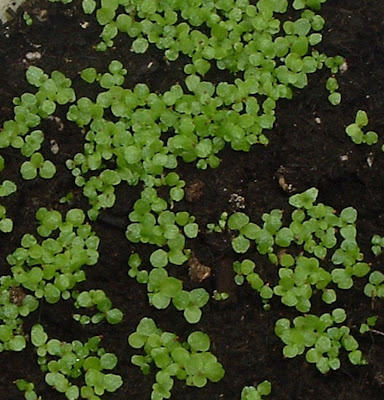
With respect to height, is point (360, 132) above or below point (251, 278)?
above

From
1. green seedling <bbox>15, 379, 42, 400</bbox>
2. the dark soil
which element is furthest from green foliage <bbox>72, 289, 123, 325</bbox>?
green seedling <bbox>15, 379, 42, 400</bbox>

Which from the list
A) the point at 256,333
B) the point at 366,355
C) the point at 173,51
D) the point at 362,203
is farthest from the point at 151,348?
the point at 173,51

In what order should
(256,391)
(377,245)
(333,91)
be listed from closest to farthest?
1. (256,391)
2. (377,245)
3. (333,91)

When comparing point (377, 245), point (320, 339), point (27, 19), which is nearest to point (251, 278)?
point (320, 339)

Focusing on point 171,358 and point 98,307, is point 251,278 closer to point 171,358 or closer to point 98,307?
point 171,358

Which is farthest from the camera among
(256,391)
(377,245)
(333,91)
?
(333,91)
